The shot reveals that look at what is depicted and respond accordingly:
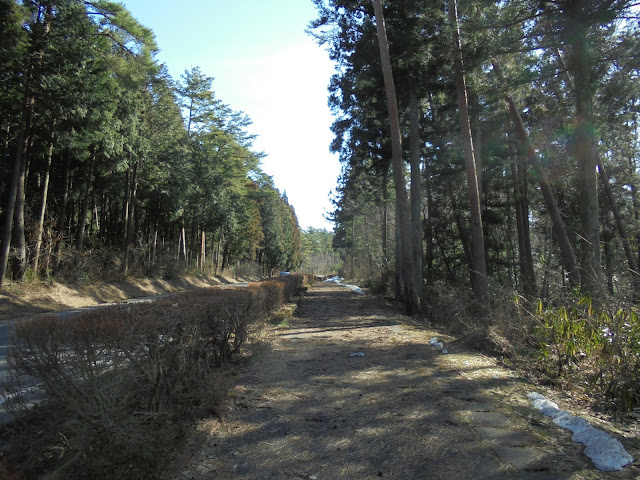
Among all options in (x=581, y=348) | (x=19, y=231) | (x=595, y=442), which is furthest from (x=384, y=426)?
(x=19, y=231)

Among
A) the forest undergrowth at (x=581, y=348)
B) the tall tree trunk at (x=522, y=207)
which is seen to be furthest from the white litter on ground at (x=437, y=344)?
the tall tree trunk at (x=522, y=207)

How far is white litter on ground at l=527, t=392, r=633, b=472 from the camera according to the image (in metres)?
3.04

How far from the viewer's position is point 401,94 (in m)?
16.3

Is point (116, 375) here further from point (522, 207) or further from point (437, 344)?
point (522, 207)

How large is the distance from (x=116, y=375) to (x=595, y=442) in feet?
→ 12.7

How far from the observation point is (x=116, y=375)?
3.05m

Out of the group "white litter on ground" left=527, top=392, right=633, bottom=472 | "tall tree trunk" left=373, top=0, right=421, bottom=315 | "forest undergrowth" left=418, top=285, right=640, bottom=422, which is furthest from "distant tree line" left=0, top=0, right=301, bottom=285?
"white litter on ground" left=527, top=392, right=633, bottom=472

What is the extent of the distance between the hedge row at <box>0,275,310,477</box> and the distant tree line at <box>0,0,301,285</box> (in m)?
12.6

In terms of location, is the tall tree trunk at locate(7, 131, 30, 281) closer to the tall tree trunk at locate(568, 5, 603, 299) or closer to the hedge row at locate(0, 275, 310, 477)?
the hedge row at locate(0, 275, 310, 477)

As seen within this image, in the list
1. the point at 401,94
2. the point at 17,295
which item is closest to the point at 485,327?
the point at 401,94

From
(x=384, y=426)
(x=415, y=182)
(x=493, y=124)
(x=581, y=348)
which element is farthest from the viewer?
(x=493, y=124)

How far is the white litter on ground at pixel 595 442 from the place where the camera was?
9.97ft

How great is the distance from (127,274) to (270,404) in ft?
63.2

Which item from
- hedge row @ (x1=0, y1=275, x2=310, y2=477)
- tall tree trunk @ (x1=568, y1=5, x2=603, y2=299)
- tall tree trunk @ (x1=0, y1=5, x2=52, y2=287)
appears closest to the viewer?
hedge row @ (x1=0, y1=275, x2=310, y2=477)
